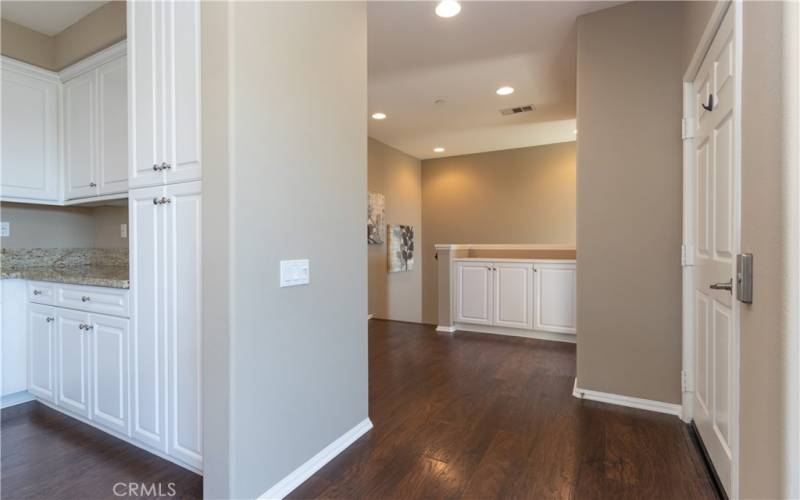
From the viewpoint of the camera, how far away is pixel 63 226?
3.17m

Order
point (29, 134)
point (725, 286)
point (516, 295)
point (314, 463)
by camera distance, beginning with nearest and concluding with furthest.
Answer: point (725, 286), point (314, 463), point (29, 134), point (516, 295)

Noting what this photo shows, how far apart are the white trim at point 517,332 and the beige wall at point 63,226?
3.52 m

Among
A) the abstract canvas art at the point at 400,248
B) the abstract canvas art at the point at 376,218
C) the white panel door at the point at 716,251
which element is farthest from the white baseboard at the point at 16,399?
the abstract canvas art at the point at 400,248

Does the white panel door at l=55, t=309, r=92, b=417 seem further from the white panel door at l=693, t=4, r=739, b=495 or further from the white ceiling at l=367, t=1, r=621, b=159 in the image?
the white panel door at l=693, t=4, r=739, b=495

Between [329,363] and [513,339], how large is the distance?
282 cm

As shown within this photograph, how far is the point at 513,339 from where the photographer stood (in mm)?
4152

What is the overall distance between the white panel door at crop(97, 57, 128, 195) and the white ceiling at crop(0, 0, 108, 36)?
38 cm

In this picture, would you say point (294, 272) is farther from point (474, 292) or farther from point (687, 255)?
point (474, 292)

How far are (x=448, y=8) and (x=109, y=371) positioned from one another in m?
2.93

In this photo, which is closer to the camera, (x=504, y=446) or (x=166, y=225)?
(x=166, y=225)

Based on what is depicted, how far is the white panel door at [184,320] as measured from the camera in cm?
160

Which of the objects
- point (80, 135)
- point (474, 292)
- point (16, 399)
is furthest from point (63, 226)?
point (474, 292)

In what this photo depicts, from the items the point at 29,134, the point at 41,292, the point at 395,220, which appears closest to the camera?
the point at 41,292

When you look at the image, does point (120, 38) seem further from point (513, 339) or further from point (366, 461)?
point (513, 339)
